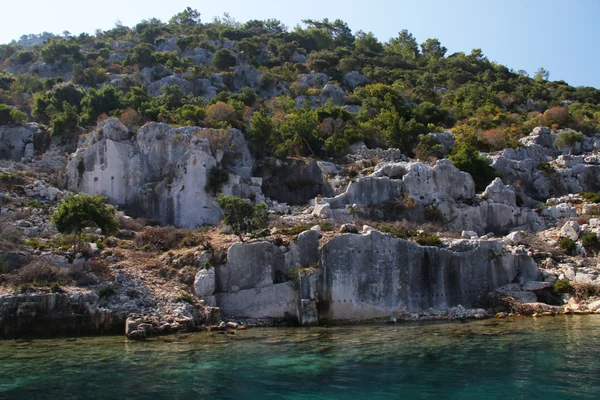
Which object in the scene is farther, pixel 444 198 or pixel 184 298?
pixel 444 198

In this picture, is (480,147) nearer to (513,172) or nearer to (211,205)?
(513,172)

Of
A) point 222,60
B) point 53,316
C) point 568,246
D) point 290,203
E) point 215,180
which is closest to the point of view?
point 53,316

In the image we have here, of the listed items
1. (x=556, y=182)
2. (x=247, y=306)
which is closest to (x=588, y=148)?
(x=556, y=182)

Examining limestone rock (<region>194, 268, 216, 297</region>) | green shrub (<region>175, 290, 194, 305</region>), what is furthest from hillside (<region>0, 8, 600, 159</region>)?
green shrub (<region>175, 290, 194, 305</region>)

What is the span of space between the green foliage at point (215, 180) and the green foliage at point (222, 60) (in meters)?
40.5

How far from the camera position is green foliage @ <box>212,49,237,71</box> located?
72.3 meters

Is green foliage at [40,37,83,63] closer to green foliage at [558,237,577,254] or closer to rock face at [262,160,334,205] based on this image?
rock face at [262,160,334,205]

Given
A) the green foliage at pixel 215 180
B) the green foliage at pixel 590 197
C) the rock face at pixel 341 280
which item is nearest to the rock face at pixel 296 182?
the green foliage at pixel 215 180

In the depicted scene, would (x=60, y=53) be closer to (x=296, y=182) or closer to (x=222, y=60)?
(x=222, y=60)

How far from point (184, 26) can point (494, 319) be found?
283 feet

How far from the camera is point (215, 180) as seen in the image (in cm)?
3541

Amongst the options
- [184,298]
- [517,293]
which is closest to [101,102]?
[184,298]

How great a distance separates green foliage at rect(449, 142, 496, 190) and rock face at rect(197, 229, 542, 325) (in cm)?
1506

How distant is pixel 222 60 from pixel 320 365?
207ft
